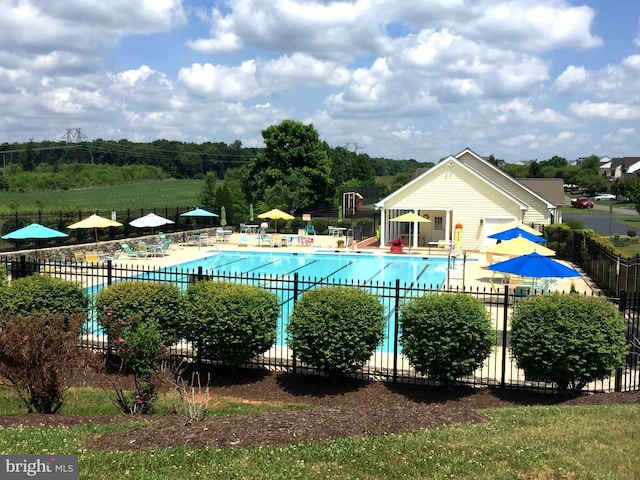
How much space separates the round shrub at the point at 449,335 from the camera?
29.4 ft

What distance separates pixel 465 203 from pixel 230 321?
24.9 meters

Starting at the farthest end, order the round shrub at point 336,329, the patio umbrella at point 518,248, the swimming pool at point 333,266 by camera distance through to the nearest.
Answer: the swimming pool at point 333,266 → the patio umbrella at point 518,248 → the round shrub at point 336,329

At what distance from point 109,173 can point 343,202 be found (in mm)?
60322

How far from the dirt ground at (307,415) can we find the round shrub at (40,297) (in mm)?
1542

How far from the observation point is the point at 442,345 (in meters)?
8.96

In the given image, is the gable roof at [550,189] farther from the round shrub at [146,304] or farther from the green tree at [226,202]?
the round shrub at [146,304]

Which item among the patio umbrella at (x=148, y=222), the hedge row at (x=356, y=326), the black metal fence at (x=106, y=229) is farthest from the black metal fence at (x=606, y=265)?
the patio umbrella at (x=148, y=222)

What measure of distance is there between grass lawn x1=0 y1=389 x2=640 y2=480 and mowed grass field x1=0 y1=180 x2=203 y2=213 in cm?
5836

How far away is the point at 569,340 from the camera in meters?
8.50

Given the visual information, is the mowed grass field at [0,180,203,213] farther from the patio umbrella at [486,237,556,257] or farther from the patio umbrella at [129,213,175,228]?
the patio umbrella at [486,237,556,257]

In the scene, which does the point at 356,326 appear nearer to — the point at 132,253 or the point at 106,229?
the point at 132,253

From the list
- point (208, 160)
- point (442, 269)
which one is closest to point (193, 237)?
point (442, 269)

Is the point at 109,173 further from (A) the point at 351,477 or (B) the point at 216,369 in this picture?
(A) the point at 351,477

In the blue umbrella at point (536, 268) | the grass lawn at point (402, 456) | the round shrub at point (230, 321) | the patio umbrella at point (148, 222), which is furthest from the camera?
the patio umbrella at point (148, 222)
